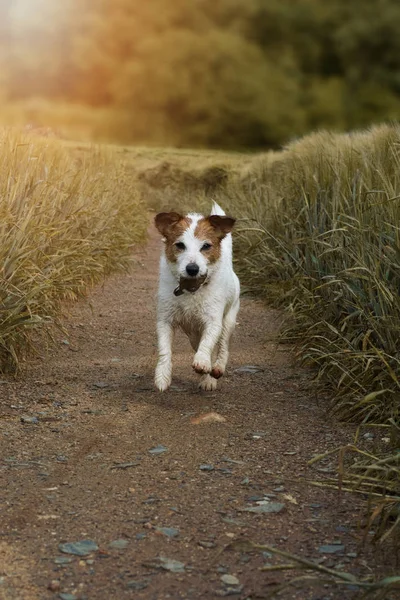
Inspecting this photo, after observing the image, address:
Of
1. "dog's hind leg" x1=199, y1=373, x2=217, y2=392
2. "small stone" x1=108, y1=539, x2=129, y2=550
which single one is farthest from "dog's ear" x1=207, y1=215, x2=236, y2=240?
"small stone" x1=108, y1=539, x2=129, y2=550

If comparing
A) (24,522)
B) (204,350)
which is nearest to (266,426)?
(204,350)

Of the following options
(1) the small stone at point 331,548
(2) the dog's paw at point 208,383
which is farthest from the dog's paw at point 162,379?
(1) the small stone at point 331,548

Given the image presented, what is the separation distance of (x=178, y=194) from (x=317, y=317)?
408 inches

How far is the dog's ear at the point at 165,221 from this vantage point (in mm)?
4273

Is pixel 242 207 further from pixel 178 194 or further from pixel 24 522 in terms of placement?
pixel 24 522

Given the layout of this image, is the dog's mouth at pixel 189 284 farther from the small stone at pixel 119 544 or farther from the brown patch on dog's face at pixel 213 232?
the small stone at pixel 119 544

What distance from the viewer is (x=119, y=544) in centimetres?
267

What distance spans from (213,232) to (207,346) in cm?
58

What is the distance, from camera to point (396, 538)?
8.64 feet

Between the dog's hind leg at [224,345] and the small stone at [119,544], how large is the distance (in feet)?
5.75

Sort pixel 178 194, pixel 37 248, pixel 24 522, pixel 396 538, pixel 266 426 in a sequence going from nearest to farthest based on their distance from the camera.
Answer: pixel 396 538
pixel 24 522
pixel 266 426
pixel 37 248
pixel 178 194

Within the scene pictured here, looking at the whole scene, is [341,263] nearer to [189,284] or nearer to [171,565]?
[189,284]

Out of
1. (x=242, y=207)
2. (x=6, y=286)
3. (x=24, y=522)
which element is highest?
(x=242, y=207)

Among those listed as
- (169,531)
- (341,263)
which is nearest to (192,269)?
(341,263)
